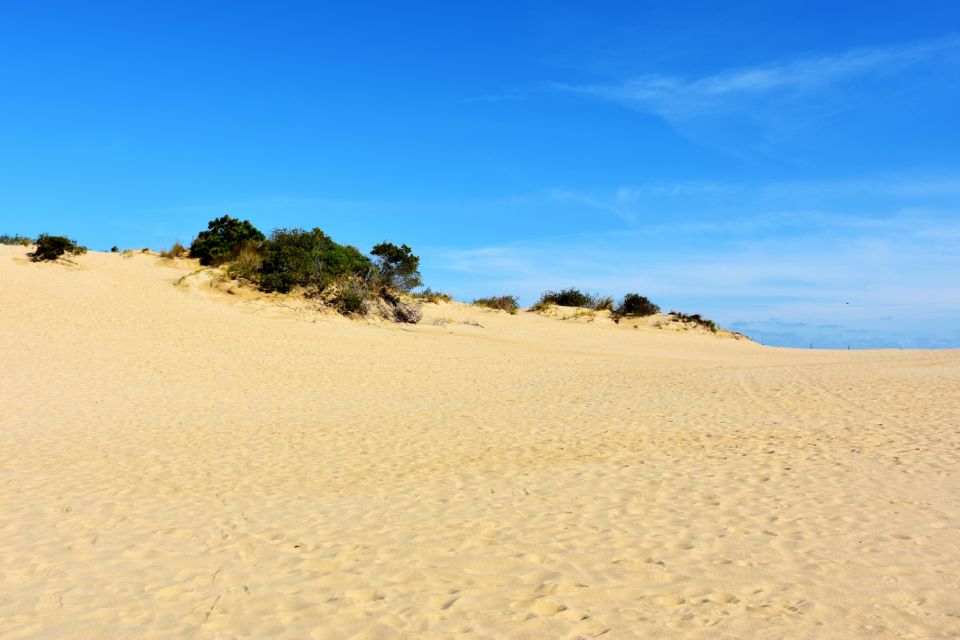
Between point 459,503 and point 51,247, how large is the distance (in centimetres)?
3058

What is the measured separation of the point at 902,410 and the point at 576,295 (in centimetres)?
3170

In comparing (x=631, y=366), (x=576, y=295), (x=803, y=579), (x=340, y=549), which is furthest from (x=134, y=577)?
(x=576, y=295)

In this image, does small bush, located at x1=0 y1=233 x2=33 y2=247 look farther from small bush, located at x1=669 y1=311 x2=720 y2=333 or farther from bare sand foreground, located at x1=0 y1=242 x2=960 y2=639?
small bush, located at x1=669 y1=311 x2=720 y2=333

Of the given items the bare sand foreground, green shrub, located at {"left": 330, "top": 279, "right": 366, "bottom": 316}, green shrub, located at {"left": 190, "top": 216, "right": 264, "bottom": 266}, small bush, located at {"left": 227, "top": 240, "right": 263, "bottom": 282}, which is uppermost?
green shrub, located at {"left": 190, "top": 216, "right": 264, "bottom": 266}

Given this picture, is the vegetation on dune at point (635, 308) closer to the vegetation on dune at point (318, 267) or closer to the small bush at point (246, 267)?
the vegetation on dune at point (318, 267)

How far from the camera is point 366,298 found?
32.5 metres

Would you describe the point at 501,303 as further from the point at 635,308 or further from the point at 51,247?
the point at 51,247

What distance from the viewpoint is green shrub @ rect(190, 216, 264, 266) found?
111 ft

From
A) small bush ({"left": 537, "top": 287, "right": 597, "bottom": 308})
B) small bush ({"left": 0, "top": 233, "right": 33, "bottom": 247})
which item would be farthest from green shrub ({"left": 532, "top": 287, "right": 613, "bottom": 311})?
small bush ({"left": 0, "top": 233, "right": 33, "bottom": 247})

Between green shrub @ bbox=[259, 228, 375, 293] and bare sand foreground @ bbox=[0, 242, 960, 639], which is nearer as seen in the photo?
bare sand foreground @ bbox=[0, 242, 960, 639]

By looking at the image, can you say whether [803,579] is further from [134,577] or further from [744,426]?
[744,426]

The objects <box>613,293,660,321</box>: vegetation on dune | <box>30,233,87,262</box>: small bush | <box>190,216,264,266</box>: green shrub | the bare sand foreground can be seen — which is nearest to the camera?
the bare sand foreground

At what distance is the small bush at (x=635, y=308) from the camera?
44.0m

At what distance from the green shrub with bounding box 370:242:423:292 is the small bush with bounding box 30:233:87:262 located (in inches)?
584
